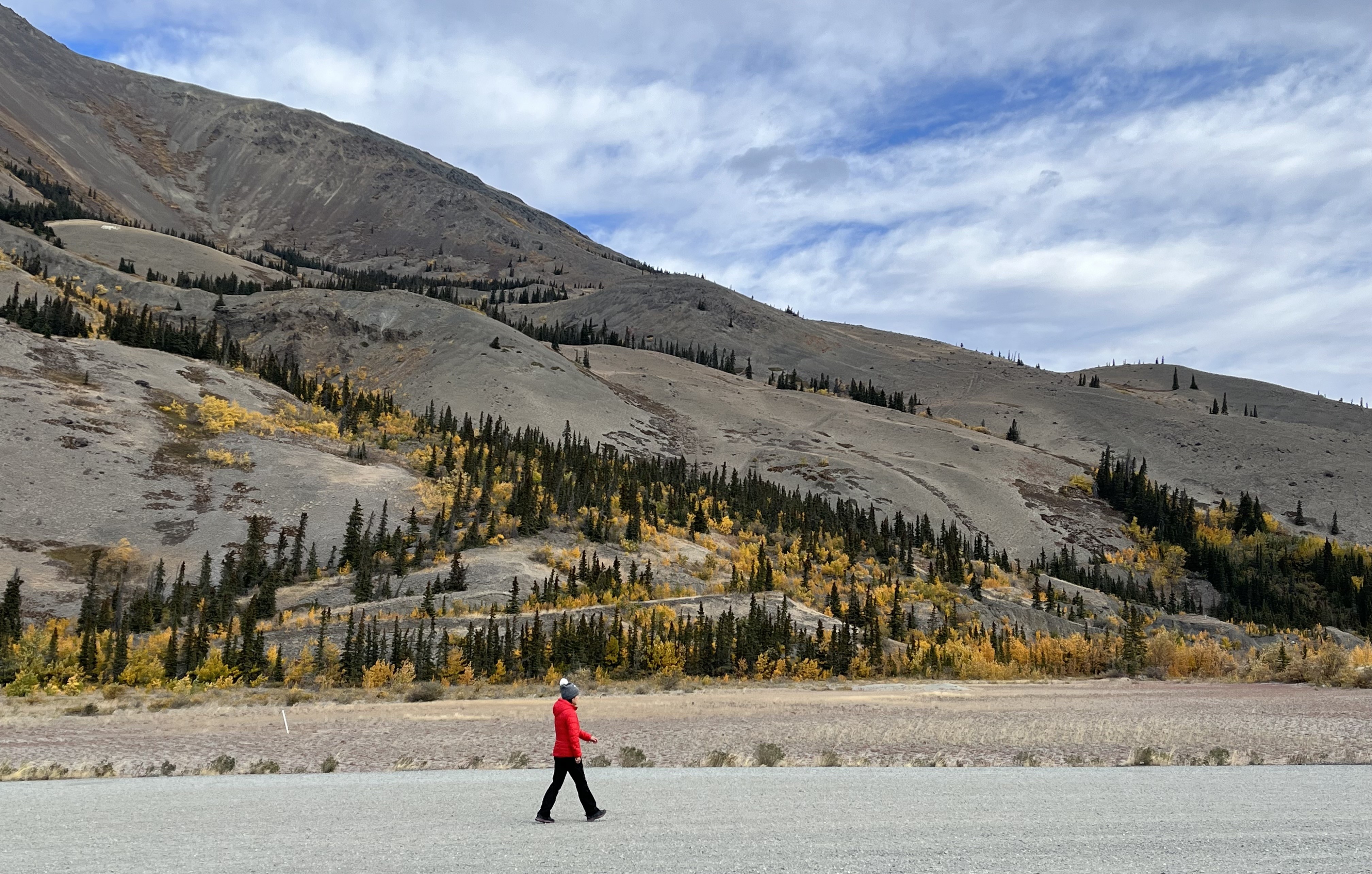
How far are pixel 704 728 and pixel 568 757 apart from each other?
32.5 feet

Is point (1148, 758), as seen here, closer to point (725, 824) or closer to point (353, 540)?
point (725, 824)

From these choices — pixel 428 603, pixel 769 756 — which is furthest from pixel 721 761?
pixel 428 603

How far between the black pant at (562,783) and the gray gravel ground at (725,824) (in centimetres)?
20

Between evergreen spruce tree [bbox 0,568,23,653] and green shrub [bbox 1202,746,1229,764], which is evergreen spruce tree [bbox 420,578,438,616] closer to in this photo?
evergreen spruce tree [bbox 0,568,23,653]

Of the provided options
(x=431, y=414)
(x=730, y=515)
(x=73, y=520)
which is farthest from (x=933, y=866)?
(x=431, y=414)

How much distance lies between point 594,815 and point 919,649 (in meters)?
31.7

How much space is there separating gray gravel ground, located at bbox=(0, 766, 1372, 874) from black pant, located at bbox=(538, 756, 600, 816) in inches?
7.9

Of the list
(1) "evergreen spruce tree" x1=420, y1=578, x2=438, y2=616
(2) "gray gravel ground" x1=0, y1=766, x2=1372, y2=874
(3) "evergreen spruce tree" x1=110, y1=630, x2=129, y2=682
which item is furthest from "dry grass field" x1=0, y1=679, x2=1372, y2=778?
(1) "evergreen spruce tree" x1=420, y1=578, x2=438, y2=616

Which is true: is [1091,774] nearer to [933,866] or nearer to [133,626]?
[933,866]

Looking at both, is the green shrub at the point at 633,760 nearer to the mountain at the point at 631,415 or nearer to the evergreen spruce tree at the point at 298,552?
the mountain at the point at 631,415

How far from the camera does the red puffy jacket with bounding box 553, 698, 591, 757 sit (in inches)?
388

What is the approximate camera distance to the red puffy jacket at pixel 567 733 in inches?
388

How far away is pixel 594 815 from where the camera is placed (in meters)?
9.60

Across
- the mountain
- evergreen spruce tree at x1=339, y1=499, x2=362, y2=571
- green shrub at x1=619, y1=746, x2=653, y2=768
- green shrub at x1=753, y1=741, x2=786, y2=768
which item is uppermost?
the mountain
